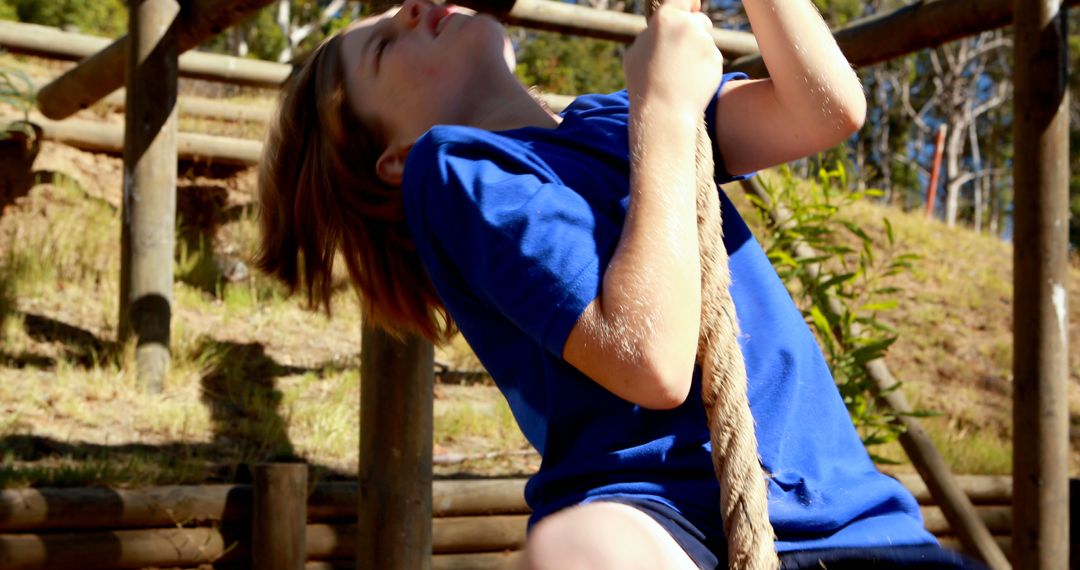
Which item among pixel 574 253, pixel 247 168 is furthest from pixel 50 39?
pixel 574 253

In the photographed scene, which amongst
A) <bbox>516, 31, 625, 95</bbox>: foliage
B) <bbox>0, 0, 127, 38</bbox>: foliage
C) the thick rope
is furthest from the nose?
<bbox>0, 0, 127, 38</bbox>: foliage

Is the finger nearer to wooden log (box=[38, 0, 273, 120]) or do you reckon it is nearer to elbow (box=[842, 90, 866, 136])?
elbow (box=[842, 90, 866, 136])

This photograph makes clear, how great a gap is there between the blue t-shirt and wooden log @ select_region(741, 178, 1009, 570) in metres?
3.02

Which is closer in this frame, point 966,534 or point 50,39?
point 966,534

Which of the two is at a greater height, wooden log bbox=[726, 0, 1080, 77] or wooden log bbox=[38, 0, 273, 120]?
wooden log bbox=[38, 0, 273, 120]

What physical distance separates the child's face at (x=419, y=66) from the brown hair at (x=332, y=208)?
1.6 inches

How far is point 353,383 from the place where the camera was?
5359 mm

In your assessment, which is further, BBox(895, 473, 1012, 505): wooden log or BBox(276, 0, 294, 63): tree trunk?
BBox(276, 0, 294, 63): tree trunk

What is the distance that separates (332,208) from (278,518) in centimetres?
202

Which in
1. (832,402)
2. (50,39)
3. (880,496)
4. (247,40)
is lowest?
(880,496)

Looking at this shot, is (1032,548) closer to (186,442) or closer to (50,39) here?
(186,442)

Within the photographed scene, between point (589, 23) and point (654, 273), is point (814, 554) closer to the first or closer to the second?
point (654, 273)

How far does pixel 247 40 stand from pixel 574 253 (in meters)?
27.2

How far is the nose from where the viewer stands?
1711mm
